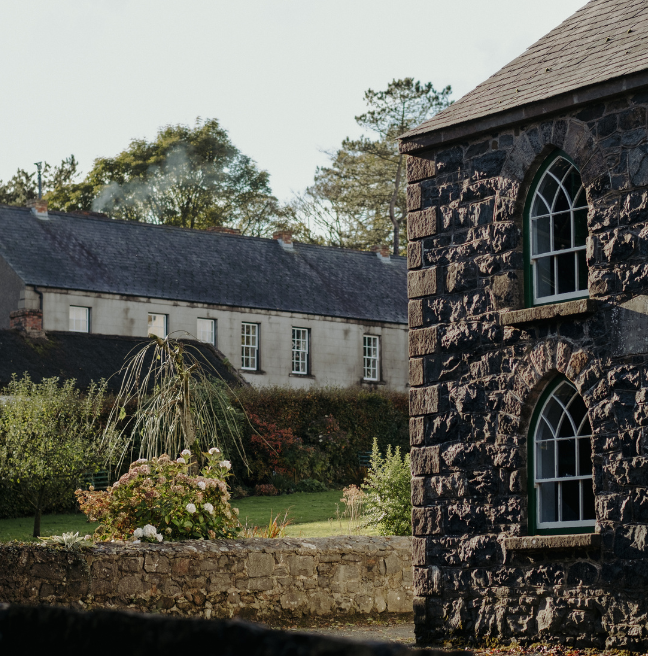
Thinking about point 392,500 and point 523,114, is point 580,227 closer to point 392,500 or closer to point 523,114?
A: point 523,114

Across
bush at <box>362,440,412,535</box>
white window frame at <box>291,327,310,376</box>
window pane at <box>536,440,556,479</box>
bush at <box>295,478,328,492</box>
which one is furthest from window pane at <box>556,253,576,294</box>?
white window frame at <box>291,327,310,376</box>

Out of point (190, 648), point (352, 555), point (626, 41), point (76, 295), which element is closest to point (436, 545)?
point (352, 555)

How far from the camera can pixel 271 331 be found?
40.4 metres

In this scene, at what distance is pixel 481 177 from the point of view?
42.8 ft

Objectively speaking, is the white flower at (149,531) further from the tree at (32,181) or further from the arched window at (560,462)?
the tree at (32,181)

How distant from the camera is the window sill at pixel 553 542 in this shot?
11547mm

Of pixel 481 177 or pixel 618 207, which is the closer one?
pixel 618 207

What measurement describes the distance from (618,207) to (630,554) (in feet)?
11.4

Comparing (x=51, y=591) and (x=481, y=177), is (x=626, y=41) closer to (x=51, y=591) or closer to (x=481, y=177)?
(x=481, y=177)

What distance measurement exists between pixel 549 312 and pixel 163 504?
19.1 feet

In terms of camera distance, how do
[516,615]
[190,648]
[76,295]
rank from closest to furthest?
1. [190,648]
2. [516,615]
3. [76,295]

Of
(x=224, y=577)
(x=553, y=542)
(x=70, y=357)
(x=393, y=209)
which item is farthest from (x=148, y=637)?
(x=393, y=209)

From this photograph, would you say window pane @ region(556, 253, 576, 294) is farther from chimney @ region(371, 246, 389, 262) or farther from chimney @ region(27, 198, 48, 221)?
chimney @ region(371, 246, 389, 262)

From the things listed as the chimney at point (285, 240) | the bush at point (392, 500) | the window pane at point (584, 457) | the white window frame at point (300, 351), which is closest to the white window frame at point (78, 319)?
the white window frame at point (300, 351)
